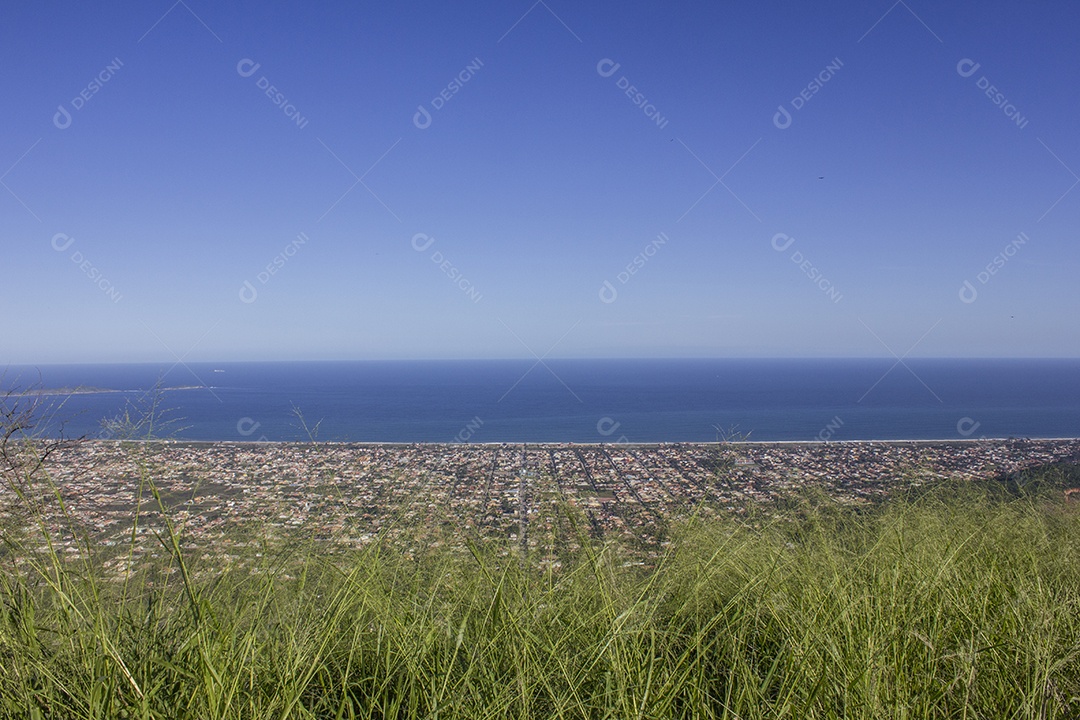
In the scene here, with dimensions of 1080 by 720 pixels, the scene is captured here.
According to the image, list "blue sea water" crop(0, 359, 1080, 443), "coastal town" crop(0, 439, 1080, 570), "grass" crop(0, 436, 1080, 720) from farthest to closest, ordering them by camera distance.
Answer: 1. "blue sea water" crop(0, 359, 1080, 443)
2. "coastal town" crop(0, 439, 1080, 570)
3. "grass" crop(0, 436, 1080, 720)

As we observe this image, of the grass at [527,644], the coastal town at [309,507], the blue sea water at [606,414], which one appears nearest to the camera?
the grass at [527,644]

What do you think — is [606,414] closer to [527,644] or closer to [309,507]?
[309,507]

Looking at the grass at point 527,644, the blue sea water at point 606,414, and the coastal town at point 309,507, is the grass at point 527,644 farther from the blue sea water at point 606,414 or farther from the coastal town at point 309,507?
the blue sea water at point 606,414

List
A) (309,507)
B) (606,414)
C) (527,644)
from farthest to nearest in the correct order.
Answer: (606,414)
(309,507)
(527,644)

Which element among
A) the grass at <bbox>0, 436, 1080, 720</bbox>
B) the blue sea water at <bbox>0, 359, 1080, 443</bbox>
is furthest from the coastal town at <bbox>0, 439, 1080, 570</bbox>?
the blue sea water at <bbox>0, 359, 1080, 443</bbox>

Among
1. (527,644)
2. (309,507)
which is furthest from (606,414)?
(527,644)

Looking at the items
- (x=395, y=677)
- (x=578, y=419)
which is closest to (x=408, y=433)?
(x=578, y=419)

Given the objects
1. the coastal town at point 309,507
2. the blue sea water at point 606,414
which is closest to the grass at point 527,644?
the coastal town at point 309,507

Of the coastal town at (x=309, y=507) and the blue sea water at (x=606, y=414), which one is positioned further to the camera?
the blue sea water at (x=606, y=414)

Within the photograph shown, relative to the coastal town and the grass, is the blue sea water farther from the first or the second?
the grass
